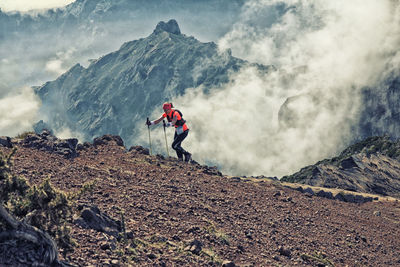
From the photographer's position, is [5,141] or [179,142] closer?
[5,141]

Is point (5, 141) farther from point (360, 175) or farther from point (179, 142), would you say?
point (360, 175)

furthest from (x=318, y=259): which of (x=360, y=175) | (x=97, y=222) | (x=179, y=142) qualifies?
(x=360, y=175)

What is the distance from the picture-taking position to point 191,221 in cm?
1402

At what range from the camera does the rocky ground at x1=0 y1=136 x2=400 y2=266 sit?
11023mm

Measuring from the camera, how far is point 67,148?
20891 millimetres

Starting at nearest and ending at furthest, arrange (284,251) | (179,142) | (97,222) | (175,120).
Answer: (97,222) → (284,251) → (175,120) → (179,142)

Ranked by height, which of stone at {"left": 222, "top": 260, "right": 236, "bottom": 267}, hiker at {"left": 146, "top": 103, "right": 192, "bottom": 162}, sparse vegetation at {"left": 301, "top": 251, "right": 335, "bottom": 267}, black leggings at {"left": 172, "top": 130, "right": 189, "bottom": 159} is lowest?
stone at {"left": 222, "top": 260, "right": 236, "bottom": 267}

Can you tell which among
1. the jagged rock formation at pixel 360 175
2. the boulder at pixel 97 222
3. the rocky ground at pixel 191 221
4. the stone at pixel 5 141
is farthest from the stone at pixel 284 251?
the jagged rock formation at pixel 360 175

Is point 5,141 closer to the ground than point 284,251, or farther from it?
farther from it

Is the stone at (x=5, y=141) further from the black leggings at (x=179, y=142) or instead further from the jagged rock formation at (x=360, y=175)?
the jagged rock formation at (x=360, y=175)

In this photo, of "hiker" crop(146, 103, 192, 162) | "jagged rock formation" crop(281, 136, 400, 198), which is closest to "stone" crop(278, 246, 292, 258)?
"hiker" crop(146, 103, 192, 162)

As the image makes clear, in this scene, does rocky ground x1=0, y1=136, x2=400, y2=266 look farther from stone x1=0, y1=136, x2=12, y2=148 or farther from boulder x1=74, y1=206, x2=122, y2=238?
stone x1=0, y1=136, x2=12, y2=148

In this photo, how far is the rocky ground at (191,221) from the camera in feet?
36.2

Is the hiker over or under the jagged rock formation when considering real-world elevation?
under
